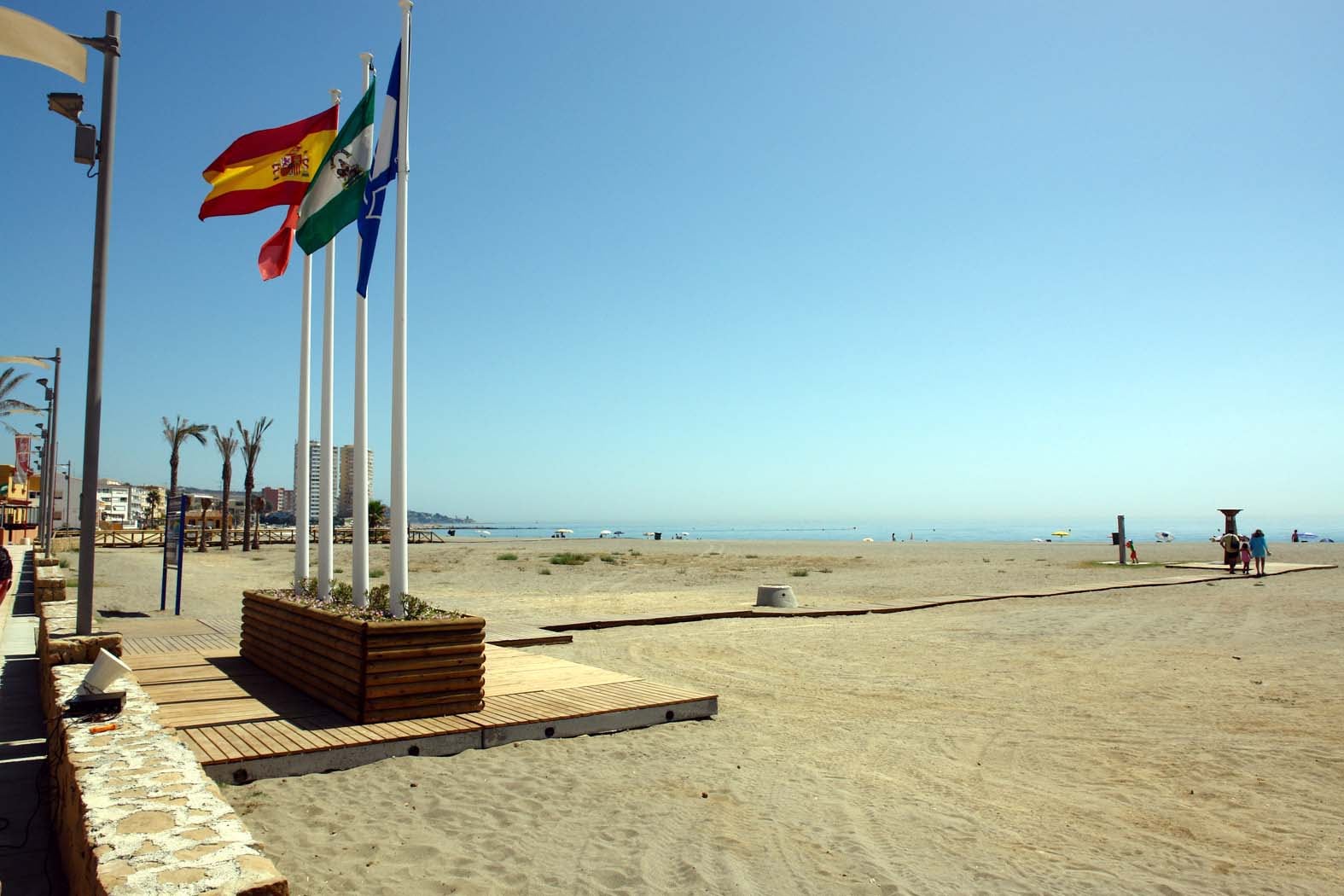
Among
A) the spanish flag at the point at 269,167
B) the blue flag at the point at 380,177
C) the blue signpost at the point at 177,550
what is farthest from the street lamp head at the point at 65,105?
the blue signpost at the point at 177,550

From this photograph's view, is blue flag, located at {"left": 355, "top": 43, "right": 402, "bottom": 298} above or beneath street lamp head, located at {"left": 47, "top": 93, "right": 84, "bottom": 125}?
beneath

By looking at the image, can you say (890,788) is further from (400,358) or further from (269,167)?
(269,167)

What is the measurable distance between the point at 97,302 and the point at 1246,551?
30.7 metres

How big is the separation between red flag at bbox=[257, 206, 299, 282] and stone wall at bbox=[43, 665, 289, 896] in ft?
20.3

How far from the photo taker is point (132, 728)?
185 inches

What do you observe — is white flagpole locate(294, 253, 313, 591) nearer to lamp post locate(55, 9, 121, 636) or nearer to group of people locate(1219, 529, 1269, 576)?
lamp post locate(55, 9, 121, 636)

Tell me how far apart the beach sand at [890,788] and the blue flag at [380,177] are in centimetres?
434

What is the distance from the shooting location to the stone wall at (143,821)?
109 inches

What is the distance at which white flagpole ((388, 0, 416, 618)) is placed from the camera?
7.25 meters

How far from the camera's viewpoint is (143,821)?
3.29 metres

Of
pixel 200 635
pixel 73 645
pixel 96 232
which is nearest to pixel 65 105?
pixel 96 232

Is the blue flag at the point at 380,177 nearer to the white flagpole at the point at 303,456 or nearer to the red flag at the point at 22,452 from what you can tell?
the white flagpole at the point at 303,456

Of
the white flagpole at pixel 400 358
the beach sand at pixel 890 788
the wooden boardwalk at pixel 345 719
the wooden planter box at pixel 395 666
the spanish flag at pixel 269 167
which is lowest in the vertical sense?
the beach sand at pixel 890 788

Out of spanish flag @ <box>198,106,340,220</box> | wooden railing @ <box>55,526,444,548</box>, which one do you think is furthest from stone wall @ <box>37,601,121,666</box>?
wooden railing @ <box>55,526,444,548</box>
